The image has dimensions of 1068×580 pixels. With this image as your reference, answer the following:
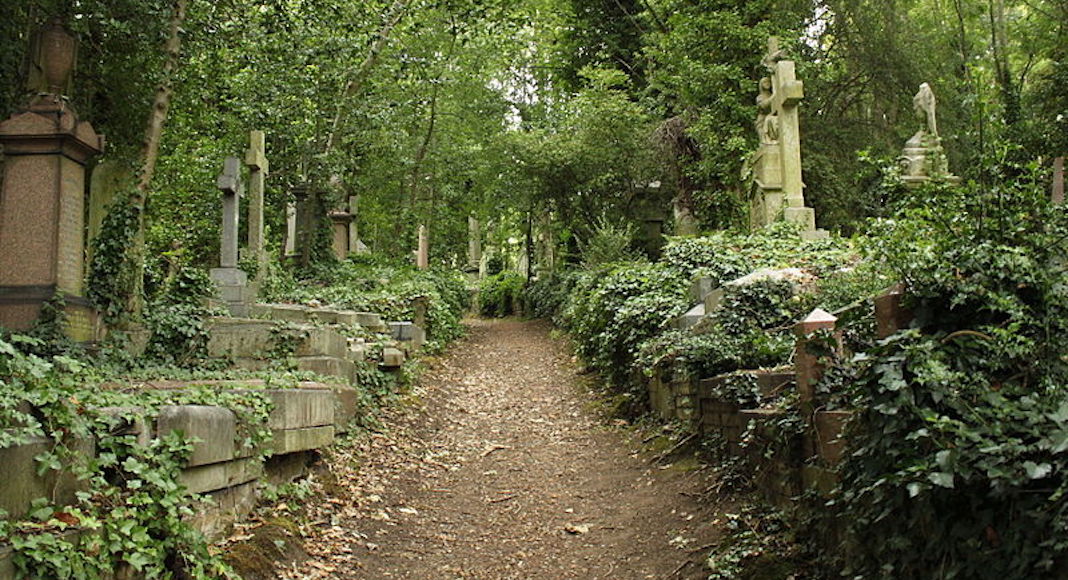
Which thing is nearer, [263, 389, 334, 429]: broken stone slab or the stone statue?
[263, 389, 334, 429]: broken stone slab

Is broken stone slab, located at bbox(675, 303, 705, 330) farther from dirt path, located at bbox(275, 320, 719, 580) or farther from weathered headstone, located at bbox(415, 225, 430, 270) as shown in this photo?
weathered headstone, located at bbox(415, 225, 430, 270)

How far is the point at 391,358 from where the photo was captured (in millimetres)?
10555

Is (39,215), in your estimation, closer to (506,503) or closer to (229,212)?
(506,503)

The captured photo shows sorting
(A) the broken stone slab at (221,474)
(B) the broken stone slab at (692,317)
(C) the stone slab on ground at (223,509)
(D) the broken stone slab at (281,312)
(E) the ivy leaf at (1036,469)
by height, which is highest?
(D) the broken stone slab at (281,312)

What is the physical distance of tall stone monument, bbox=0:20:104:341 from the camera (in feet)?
23.9

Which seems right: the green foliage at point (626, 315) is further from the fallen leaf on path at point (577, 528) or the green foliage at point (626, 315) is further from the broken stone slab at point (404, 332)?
the fallen leaf on path at point (577, 528)

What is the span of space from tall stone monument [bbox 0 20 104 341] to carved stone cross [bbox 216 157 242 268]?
5.80 metres

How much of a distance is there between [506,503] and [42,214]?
487cm

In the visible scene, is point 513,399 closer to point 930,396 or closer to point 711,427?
point 711,427

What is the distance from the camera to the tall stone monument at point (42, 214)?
23.9 feet

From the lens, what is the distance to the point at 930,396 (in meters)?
3.27

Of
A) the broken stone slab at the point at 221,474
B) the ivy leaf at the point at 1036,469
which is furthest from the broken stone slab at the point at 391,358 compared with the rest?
the ivy leaf at the point at 1036,469

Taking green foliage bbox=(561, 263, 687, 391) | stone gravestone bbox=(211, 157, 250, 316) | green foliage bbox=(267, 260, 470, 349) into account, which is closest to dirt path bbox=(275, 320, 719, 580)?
green foliage bbox=(561, 263, 687, 391)

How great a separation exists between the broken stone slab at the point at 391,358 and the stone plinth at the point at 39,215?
3.67 m
